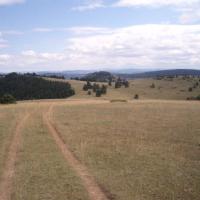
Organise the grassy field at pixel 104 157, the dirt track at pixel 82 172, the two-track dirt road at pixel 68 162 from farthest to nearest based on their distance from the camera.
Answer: the grassy field at pixel 104 157 < the two-track dirt road at pixel 68 162 < the dirt track at pixel 82 172

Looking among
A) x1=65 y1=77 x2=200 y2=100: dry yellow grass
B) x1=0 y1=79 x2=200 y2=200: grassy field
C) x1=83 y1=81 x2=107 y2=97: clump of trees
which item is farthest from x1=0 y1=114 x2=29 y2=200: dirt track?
x1=65 y1=77 x2=200 y2=100: dry yellow grass

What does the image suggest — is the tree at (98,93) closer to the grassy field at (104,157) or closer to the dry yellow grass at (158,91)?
the dry yellow grass at (158,91)

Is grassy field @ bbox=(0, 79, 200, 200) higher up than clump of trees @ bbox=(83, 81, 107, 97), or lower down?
higher up

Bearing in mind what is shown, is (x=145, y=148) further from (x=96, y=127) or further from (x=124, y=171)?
(x=96, y=127)

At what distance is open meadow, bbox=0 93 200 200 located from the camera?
17531mm

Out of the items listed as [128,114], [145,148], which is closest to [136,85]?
[128,114]

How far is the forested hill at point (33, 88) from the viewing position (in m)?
135

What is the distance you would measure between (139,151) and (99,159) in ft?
11.2

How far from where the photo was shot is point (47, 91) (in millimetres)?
138250

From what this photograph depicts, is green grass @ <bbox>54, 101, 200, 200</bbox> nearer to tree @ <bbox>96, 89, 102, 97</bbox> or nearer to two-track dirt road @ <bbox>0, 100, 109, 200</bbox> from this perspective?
two-track dirt road @ <bbox>0, 100, 109, 200</bbox>

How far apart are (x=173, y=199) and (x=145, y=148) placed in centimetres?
1053

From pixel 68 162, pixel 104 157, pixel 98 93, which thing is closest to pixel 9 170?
pixel 68 162

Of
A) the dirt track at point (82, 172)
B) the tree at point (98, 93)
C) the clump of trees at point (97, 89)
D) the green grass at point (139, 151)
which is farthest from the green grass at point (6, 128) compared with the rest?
the clump of trees at point (97, 89)

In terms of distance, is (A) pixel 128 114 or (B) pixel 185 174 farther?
(A) pixel 128 114
